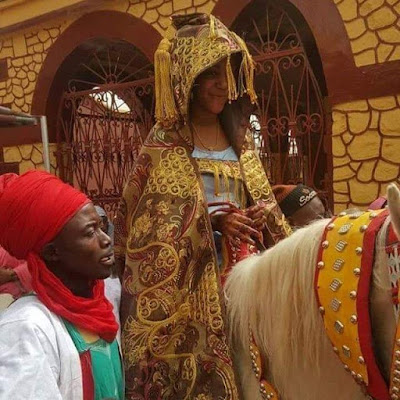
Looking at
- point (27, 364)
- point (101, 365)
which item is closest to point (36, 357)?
point (27, 364)

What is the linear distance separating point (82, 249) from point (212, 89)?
61 centimetres

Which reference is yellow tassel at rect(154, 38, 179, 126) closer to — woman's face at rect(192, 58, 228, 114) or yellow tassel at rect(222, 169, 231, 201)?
woman's face at rect(192, 58, 228, 114)

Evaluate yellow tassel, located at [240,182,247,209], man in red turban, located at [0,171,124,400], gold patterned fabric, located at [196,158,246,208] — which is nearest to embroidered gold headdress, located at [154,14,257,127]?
gold patterned fabric, located at [196,158,246,208]

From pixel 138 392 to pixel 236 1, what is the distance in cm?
372

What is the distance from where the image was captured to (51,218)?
4.21ft

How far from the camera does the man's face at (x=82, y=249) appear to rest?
4.28 feet

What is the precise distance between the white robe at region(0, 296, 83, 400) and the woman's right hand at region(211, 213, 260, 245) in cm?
47

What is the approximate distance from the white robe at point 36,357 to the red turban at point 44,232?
0.04 meters

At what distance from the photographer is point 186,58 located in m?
1.58

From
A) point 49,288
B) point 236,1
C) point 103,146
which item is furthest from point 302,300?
point 103,146

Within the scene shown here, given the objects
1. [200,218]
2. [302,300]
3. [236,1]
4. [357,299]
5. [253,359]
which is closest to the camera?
[357,299]

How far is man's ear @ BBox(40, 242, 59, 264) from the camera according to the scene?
1300 mm

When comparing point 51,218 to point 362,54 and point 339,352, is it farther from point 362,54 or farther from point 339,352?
point 362,54

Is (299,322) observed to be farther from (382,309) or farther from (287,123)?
(287,123)
